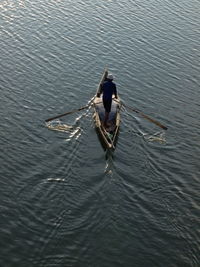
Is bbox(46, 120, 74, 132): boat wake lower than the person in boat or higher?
lower

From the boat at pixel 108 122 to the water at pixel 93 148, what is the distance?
0.57 meters

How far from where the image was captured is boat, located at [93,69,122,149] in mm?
22344

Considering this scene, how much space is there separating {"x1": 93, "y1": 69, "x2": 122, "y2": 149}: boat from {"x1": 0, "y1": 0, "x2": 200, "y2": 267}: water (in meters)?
0.57

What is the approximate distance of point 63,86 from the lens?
28.5 metres

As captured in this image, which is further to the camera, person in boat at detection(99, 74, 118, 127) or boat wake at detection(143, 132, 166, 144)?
boat wake at detection(143, 132, 166, 144)

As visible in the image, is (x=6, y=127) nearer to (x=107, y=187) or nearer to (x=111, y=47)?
(x=107, y=187)

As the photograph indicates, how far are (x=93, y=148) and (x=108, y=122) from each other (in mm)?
2470

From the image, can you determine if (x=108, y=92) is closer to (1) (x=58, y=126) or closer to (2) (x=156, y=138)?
(1) (x=58, y=126)

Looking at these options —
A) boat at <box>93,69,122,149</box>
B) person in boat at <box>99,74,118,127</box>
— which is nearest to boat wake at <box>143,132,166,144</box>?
boat at <box>93,69,122,149</box>

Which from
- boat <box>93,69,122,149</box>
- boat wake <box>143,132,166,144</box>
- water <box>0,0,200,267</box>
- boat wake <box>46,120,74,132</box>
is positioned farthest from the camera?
boat wake <box>143,132,166,144</box>

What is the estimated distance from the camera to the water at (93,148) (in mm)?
16781

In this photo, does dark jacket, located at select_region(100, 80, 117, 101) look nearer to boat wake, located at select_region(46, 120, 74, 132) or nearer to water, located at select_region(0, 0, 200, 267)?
water, located at select_region(0, 0, 200, 267)

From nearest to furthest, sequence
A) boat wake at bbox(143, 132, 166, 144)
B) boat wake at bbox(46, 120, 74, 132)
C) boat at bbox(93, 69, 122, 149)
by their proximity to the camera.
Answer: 1. boat at bbox(93, 69, 122, 149)
2. boat wake at bbox(46, 120, 74, 132)
3. boat wake at bbox(143, 132, 166, 144)

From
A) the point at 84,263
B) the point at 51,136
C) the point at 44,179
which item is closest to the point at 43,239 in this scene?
the point at 84,263
